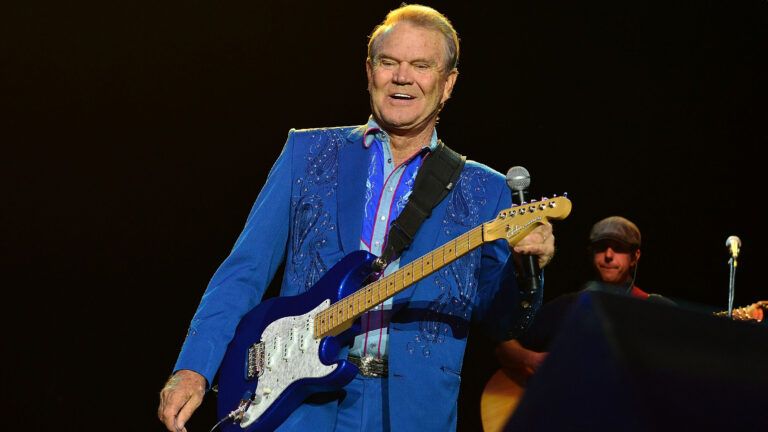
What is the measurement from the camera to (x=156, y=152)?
4969 mm

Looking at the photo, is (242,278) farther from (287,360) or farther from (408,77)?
(408,77)

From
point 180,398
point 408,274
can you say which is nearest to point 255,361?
point 180,398

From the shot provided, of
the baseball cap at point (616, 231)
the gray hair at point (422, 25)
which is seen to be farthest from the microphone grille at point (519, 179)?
the baseball cap at point (616, 231)

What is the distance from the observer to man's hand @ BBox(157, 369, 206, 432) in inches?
99.4

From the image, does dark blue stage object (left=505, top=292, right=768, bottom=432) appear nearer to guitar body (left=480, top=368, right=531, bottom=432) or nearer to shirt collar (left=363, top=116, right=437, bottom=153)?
shirt collar (left=363, top=116, right=437, bottom=153)

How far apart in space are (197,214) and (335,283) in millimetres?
2606

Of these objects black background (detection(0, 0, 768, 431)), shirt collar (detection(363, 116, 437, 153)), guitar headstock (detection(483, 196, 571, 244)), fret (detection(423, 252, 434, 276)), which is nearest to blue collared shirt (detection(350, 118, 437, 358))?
shirt collar (detection(363, 116, 437, 153))

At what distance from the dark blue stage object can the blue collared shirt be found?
5.85ft

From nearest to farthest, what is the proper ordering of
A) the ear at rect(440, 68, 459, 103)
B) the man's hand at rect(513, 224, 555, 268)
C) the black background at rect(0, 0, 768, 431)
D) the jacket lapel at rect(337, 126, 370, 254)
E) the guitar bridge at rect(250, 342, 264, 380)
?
the man's hand at rect(513, 224, 555, 268), the guitar bridge at rect(250, 342, 264, 380), the jacket lapel at rect(337, 126, 370, 254), the ear at rect(440, 68, 459, 103), the black background at rect(0, 0, 768, 431)

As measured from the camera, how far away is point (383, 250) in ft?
9.02

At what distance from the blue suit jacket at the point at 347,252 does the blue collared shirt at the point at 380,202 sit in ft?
0.13

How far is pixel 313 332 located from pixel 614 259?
2.89m

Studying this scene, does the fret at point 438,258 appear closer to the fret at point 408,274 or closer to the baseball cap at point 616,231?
the fret at point 408,274

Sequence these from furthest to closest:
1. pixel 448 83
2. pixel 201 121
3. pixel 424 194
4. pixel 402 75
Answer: pixel 201 121, pixel 448 83, pixel 402 75, pixel 424 194
